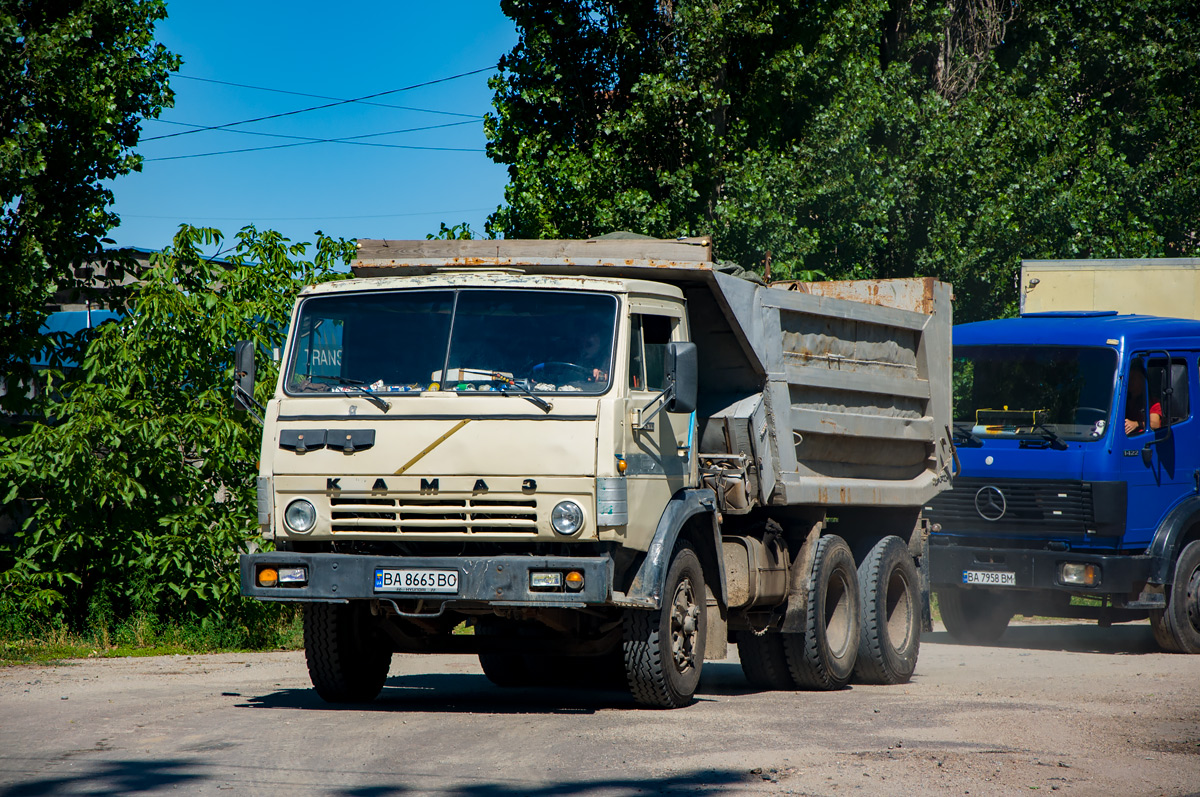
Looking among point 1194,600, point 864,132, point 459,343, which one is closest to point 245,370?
point 459,343

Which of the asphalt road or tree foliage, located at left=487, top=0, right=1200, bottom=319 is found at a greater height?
tree foliage, located at left=487, top=0, right=1200, bottom=319

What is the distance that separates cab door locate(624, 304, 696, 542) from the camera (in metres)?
7.89

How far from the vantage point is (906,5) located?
2175 cm

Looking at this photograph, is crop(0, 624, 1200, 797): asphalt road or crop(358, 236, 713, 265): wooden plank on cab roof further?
crop(358, 236, 713, 265): wooden plank on cab roof

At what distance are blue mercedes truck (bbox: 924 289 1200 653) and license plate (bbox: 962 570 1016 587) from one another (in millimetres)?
11

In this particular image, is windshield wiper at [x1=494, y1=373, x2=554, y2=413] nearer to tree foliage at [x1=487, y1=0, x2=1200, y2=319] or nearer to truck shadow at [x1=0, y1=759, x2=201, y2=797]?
truck shadow at [x1=0, y1=759, x2=201, y2=797]

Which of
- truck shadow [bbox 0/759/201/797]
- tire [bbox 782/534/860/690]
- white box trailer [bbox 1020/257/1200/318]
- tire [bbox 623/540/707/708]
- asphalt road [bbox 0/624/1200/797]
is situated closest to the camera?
truck shadow [bbox 0/759/201/797]

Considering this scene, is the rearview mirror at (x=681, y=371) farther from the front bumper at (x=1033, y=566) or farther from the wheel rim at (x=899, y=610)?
the front bumper at (x=1033, y=566)

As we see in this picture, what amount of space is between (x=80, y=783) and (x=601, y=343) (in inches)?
140

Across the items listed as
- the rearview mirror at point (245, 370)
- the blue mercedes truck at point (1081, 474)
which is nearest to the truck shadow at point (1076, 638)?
the blue mercedes truck at point (1081, 474)

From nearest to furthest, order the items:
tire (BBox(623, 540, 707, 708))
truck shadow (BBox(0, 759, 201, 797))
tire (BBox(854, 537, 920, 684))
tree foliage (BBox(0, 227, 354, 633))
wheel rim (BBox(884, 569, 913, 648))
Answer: truck shadow (BBox(0, 759, 201, 797)) → tire (BBox(623, 540, 707, 708)) → tire (BBox(854, 537, 920, 684)) → wheel rim (BBox(884, 569, 913, 648)) → tree foliage (BBox(0, 227, 354, 633))

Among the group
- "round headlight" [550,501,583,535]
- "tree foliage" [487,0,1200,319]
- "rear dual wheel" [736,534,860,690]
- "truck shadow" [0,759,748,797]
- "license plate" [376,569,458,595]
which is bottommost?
"truck shadow" [0,759,748,797]

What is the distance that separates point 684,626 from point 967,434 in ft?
18.5

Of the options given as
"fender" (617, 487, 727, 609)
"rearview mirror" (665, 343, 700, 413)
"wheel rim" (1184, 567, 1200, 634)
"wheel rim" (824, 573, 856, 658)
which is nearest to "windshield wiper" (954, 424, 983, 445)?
"wheel rim" (1184, 567, 1200, 634)
